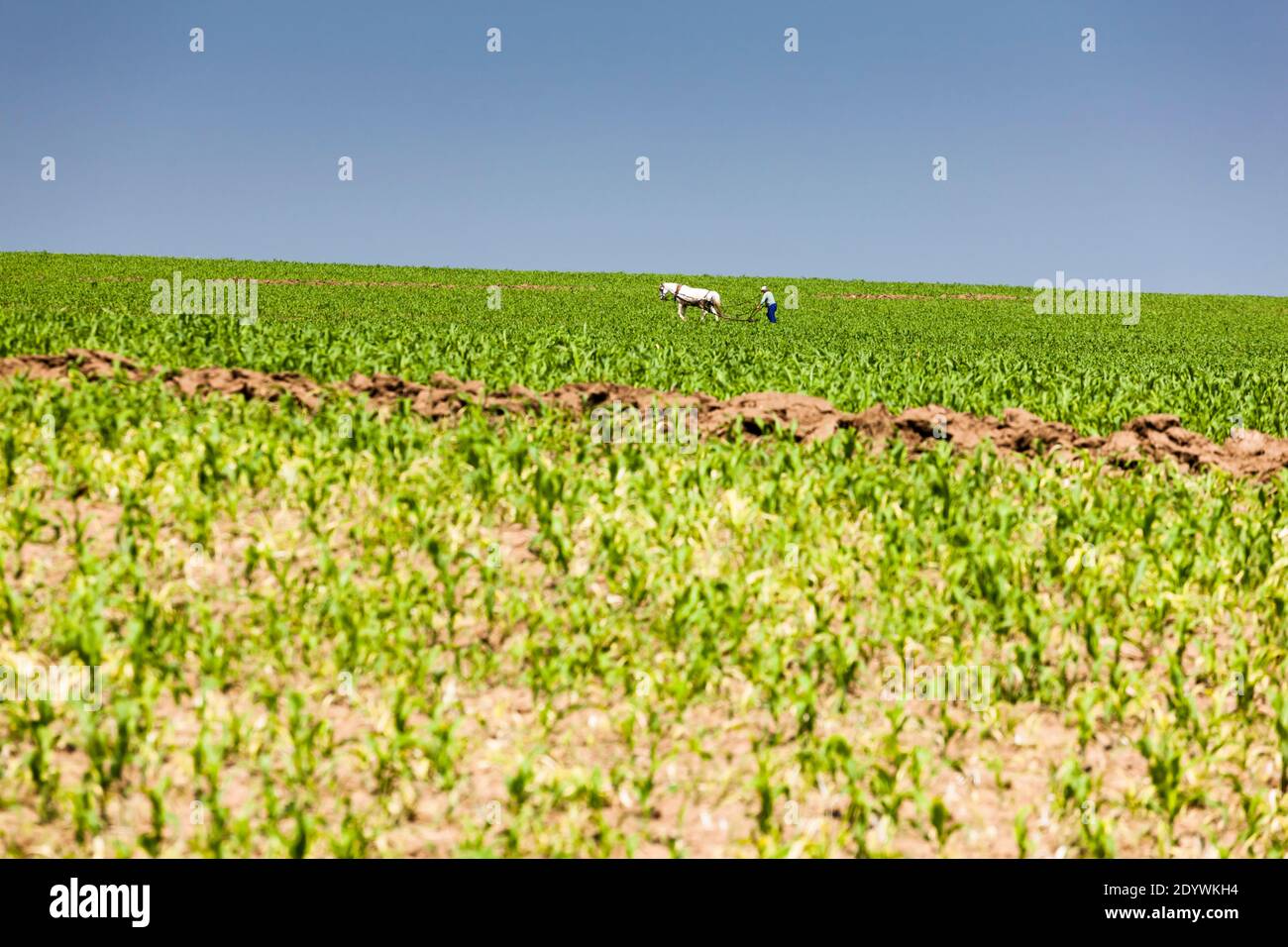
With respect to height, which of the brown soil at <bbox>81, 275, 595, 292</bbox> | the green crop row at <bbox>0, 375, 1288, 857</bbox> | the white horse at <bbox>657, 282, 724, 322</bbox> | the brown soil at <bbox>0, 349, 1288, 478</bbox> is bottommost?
the green crop row at <bbox>0, 375, 1288, 857</bbox>

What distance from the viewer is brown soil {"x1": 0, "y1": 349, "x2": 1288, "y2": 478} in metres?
9.74

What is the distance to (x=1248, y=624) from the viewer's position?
21.6ft

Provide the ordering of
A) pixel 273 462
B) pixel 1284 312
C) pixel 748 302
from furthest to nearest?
pixel 1284 312, pixel 748 302, pixel 273 462

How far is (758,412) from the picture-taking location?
1016 cm

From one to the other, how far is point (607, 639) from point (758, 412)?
15.6 feet

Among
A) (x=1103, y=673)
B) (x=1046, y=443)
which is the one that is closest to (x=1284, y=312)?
(x=1046, y=443)

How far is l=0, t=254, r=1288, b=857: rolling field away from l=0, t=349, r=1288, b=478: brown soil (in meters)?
0.29

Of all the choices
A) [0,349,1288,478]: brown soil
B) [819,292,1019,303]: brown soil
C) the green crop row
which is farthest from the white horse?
the green crop row

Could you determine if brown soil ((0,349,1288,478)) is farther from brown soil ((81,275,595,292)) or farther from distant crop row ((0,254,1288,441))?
brown soil ((81,275,595,292))

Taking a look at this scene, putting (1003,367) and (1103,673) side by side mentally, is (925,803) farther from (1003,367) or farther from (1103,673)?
(1003,367)

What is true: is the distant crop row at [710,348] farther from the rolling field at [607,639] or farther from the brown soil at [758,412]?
the rolling field at [607,639]

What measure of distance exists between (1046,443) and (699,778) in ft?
22.1

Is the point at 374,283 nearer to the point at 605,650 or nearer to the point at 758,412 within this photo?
the point at 758,412

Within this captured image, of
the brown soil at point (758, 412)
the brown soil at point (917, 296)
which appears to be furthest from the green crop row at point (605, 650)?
the brown soil at point (917, 296)
